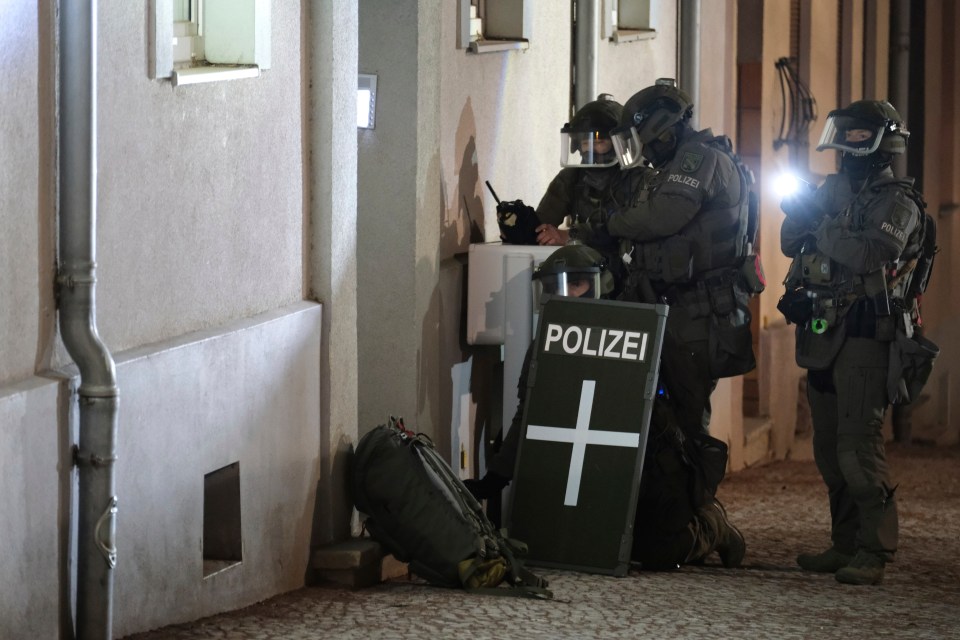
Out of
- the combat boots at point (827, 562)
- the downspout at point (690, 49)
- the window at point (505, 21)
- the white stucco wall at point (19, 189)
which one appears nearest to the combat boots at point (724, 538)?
the combat boots at point (827, 562)

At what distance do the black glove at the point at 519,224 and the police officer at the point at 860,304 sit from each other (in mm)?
1290

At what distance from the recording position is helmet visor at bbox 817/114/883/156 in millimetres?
7215

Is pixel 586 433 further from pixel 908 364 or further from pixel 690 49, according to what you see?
pixel 690 49

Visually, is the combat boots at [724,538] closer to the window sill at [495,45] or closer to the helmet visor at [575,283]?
the helmet visor at [575,283]

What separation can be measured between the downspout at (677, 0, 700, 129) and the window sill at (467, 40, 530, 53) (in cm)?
319

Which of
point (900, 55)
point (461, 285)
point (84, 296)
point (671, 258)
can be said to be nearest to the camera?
point (84, 296)

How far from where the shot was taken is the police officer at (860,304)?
279 inches

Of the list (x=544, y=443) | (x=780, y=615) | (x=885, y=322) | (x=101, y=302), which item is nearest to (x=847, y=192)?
(x=885, y=322)

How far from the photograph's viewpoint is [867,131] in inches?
285

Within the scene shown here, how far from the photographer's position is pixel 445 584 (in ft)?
20.3

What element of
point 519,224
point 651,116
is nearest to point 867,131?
point 651,116

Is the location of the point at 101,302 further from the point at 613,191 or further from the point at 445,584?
the point at 613,191

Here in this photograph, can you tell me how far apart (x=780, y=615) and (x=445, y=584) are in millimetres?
1164

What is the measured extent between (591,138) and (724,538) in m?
1.97
